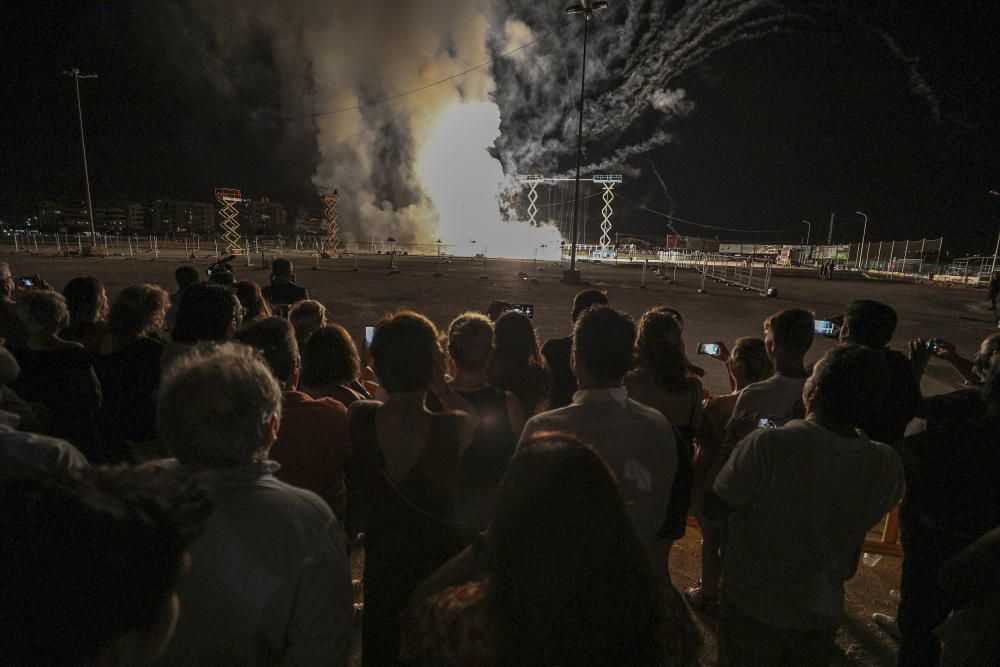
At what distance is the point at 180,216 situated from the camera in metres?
129

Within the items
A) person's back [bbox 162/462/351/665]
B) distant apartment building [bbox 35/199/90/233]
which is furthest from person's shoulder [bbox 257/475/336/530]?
distant apartment building [bbox 35/199/90/233]

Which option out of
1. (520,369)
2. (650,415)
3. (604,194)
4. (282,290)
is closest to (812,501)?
(650,415)

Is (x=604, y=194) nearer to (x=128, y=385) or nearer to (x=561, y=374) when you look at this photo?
(x=561, y=374)

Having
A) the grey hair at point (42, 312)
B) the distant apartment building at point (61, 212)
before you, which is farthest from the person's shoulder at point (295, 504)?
the distant apartment building at point (61, 212)

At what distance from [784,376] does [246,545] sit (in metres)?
2.69

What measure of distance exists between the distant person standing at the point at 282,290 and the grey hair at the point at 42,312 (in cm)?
297

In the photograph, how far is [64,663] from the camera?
0.73 metres

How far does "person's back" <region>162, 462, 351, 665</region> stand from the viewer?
46.6 inches

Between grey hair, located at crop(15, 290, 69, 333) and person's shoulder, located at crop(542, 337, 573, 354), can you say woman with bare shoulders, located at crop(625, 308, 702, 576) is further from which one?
grey hair, located at crop(15, 290, 69, 333)

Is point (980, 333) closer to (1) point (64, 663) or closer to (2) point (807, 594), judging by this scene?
(2) point (807, 594)

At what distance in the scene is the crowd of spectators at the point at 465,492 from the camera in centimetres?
84

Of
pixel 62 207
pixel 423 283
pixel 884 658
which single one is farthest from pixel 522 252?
pixel 62 207

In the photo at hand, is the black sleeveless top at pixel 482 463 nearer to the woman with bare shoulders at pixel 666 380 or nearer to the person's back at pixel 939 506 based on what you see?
the woman with bare shoulders at pixel 666 380

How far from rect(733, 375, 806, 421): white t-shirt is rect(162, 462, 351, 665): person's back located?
224 centimetres
